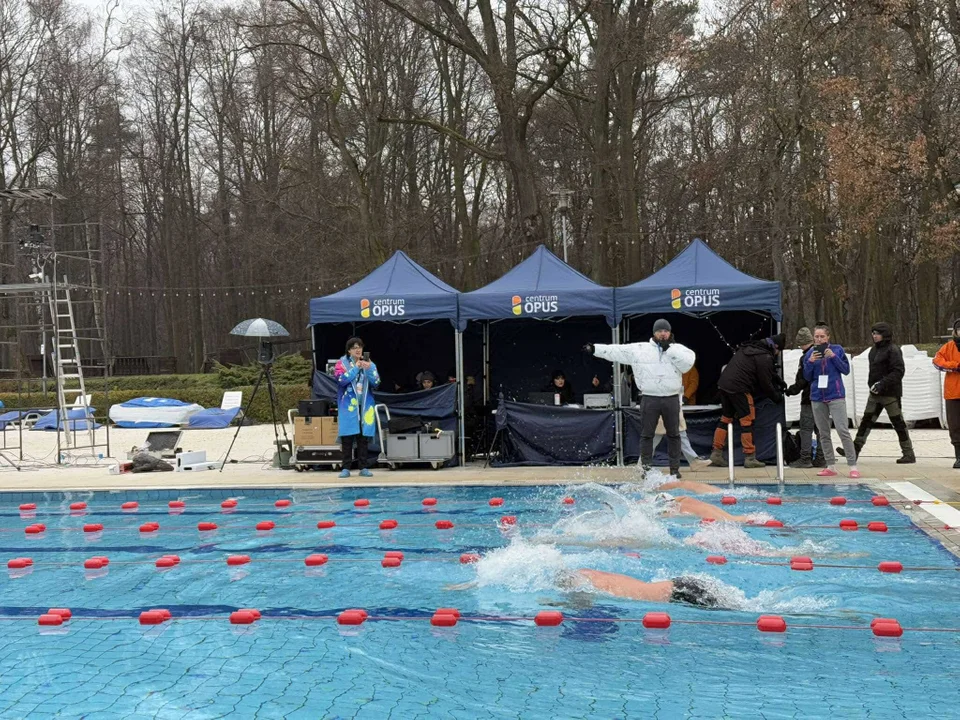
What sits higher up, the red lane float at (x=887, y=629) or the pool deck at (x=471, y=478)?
the pool deck at (x=471, y=478)

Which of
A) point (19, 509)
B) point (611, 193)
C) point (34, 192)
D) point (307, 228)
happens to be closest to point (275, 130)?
point (307, 228)

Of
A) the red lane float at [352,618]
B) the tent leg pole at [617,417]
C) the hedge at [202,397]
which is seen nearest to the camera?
the red lane float at [352,618]

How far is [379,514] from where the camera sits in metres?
10.6

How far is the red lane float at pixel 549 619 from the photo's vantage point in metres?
6.04

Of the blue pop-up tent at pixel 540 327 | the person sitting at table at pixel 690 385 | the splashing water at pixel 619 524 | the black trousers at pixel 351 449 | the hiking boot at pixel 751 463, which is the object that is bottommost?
the splashing water at pixel 619 524

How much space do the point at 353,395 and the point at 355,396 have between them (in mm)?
30

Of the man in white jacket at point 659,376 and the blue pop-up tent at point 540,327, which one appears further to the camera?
the blue pop-up tent at point 540,327

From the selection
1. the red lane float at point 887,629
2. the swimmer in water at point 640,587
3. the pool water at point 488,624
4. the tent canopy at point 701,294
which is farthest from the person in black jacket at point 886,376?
the red lane float at point 887,629

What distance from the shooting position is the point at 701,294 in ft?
41.1

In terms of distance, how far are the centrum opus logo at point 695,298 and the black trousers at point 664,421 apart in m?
1.78

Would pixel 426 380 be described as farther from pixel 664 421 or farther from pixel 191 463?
pixel 664 421

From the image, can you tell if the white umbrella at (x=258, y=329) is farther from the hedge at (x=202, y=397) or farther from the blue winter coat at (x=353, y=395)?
the blue winter coat at (x=353, y=395)

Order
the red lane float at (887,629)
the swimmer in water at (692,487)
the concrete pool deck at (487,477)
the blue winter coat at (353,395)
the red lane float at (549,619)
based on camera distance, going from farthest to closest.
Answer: the blue winter coat at (353,395)
the concrete pool deck at (487,477)
the swimmer in water at (692,487)
the red lane float at (549,619)
the red lane float at (887,629)

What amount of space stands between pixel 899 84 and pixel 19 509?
16.7 m
